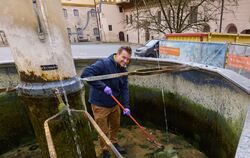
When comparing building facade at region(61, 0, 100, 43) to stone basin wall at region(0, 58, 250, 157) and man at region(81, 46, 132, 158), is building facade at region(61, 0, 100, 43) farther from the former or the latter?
man at region(81, 46, 132, 158)

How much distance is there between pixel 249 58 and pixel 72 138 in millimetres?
5800

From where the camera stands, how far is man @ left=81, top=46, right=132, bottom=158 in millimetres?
2893

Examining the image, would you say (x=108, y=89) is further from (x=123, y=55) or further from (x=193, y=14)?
(x=193, y=14)

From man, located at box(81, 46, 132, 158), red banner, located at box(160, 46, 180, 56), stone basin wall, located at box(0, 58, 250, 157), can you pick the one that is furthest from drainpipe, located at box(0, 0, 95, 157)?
red banner, located at box(160, 46, 180, 56)

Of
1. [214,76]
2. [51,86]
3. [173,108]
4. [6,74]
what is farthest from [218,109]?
[6,74]

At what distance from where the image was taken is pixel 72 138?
7.45 ft

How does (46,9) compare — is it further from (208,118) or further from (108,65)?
(208,118)

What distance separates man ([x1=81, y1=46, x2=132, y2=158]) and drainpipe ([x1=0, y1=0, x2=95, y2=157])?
684mm

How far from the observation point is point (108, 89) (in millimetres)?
2834

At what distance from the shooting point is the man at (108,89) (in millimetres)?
2893

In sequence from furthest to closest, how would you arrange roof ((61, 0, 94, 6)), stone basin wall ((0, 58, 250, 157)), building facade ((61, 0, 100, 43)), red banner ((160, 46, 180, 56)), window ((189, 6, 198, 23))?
building facade ((61, 0, 100, 43))
roof ((61, 0, 94, 6))
window ((189, 6, 198, 23))
red banner ((160, 46, 180, 56))
stone basin wall ((0, 58, 250, 157))

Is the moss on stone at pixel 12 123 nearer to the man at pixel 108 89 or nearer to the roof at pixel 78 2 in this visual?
the man at pixel 108 89

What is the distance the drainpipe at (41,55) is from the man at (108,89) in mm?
684

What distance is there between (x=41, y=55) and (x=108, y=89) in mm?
1159
